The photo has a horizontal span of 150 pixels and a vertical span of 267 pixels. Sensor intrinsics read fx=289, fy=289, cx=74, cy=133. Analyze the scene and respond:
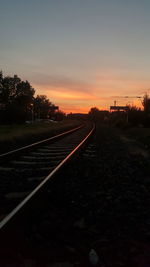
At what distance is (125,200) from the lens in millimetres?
5031

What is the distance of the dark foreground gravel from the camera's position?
2.96 meters

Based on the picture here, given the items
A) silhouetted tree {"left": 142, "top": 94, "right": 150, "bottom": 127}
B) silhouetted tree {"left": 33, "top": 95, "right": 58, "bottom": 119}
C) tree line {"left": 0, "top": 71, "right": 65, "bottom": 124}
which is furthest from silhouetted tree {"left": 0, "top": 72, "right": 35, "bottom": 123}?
silhouetted tree {"left": 142, "top": 94, "right": 150, "bottom": 127}

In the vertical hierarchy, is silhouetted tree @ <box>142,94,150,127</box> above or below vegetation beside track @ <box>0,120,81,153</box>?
above

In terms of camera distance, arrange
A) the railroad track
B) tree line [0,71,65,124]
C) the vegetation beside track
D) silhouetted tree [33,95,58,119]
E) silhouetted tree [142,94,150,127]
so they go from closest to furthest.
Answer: the railroad track → the vegetation beside track → silhouetted tree [142,94,150,127] → tree line [0,71,65,124] → silhouetted tree [33,95,58,119]

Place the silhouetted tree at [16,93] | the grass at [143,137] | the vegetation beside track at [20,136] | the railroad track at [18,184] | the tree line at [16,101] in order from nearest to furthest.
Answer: the railroad track at [18,184], the vegetation beside track at [20,136], the grass at [143,137], the tree line at [16,101], the silhouetted tree at [16,93]

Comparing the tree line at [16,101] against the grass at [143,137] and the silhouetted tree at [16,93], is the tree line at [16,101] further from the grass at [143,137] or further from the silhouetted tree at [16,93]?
the grass at [143,137]

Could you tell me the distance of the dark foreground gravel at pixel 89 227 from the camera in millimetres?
2955

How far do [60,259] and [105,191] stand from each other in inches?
109

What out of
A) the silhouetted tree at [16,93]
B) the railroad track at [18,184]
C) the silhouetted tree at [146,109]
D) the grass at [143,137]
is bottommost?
the grass at [143,137]

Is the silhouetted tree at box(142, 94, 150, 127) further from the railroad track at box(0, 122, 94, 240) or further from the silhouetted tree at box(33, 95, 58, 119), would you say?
the silhouetted tree at box(33, 95, 58, 119)

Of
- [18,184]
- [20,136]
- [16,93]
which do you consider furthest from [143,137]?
[16,93]

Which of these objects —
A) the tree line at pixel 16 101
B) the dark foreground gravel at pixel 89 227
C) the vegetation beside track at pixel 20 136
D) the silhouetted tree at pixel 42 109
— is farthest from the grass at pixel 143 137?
the silhouetted tree at pixel 42 109

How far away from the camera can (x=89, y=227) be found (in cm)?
379

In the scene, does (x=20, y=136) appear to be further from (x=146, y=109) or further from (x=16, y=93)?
(x=16, y=93)
